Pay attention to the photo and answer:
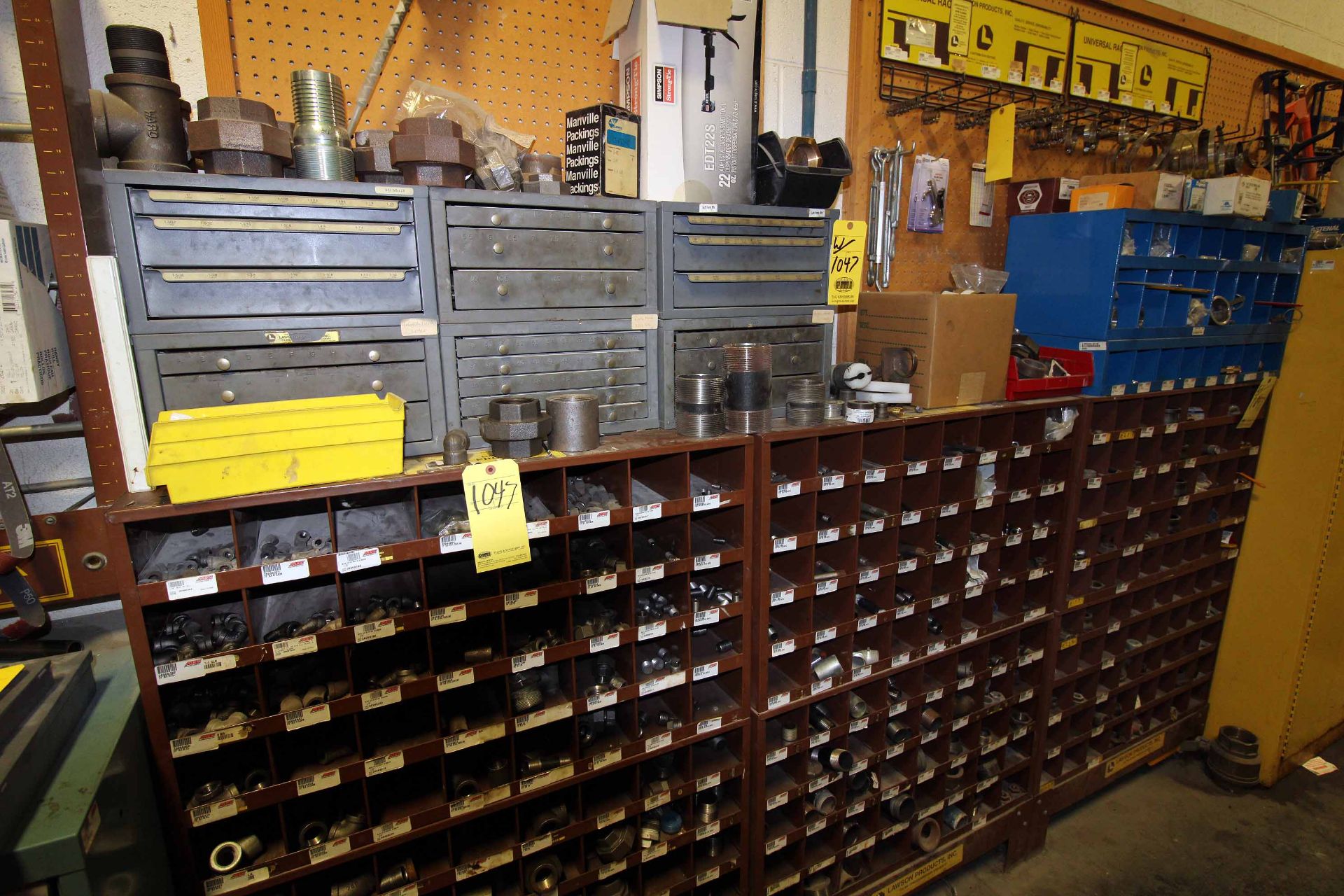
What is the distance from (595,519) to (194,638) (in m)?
0.76

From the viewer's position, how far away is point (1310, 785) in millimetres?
2643

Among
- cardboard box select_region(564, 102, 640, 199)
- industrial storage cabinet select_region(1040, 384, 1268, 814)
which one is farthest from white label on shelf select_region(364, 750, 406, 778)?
industrial storage cabinet select_region(1040, 384, 1268, 814)

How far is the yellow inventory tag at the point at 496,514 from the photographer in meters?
1.15

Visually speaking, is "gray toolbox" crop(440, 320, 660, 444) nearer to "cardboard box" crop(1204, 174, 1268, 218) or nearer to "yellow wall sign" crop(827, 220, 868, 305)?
"yellow wall sign" crop(827, 220, 868, 305)

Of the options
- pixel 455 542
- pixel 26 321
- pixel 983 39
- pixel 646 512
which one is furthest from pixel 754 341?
pixel 983 39

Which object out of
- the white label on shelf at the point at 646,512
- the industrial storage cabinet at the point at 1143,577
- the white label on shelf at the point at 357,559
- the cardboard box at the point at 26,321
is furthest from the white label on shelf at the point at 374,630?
the industrial storage cabinet at the point at 1143,577

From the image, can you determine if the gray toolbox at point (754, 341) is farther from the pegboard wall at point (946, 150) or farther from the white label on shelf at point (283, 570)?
the white label on shelf at point (283, 570)

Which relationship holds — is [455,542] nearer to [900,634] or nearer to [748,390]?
[748,390]

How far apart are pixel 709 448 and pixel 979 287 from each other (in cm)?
136

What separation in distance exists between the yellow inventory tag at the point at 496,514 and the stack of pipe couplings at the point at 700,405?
0.43 meters

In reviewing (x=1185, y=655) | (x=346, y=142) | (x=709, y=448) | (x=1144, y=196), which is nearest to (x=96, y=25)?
(x=346, y=142)

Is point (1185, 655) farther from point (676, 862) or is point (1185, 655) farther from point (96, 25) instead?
point (96, 25)

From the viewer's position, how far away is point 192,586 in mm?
1037

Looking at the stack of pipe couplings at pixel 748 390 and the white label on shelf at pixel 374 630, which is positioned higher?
the stack of pipe couplings at pixel 748 390
